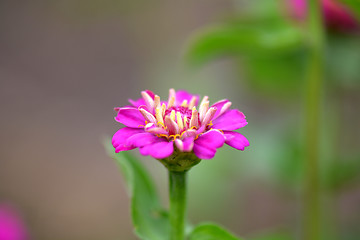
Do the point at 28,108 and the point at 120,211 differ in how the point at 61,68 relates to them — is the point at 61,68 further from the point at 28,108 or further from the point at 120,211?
the point at 120,211

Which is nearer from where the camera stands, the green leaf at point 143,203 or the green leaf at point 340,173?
the green leaf at point 143,203

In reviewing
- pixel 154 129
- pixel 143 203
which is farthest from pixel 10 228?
pixel 154 129

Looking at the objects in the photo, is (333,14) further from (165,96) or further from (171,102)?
(165,96)

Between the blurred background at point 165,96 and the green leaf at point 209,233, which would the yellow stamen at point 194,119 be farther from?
the blurred background at point 165,96

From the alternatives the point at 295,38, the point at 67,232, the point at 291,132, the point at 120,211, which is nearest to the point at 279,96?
the point at 291,132

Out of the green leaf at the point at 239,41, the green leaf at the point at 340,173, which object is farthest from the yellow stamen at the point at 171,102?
the green leaf at the point at 340,173

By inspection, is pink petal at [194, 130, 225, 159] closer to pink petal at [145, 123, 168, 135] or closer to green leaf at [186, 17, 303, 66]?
pink petal at [145, 123, 168, 135]

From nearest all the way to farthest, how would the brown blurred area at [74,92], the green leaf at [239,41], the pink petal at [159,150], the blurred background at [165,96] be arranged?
the pink petal at [159,150] → the green leaf at [239,41] → the blurred background at [165,96] → the brown blurred area at [74,92]
